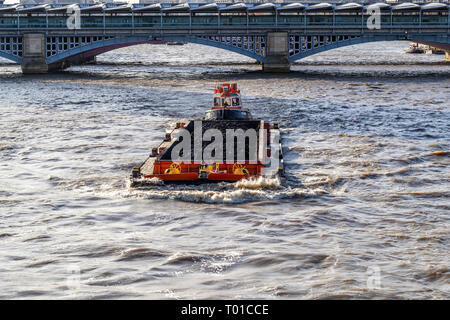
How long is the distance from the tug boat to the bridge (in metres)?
54.2

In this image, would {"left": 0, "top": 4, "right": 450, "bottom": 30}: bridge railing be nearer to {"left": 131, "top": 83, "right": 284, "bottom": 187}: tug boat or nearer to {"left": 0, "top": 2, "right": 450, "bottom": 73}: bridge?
{"left": 0, "top": 2, "right": 450, "bottom": 73}: bridge

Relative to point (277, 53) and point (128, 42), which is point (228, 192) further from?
point (128, 42)

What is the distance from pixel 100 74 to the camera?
9794 cm

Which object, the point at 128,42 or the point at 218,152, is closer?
the point at 218,152

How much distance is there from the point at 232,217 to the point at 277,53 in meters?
73.1

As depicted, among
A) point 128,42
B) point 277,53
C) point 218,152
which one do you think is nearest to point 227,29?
point 277,53

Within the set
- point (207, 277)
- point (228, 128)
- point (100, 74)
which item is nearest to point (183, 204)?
point (207, 277)

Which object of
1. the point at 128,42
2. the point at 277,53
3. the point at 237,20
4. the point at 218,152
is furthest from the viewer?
the point at 237,20

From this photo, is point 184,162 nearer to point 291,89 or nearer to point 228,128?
point 228,128

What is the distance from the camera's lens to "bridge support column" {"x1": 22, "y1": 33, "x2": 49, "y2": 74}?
98500 mm

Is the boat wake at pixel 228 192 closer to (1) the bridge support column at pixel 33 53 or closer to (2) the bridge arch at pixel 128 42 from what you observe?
(2) the bridge arch at pixel 128 42

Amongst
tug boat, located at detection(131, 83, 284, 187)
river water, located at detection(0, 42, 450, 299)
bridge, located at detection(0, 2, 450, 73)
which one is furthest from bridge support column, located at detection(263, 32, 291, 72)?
tug boat, located at detection(131, 83, 284, 187)

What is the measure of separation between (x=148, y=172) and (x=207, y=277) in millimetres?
11640

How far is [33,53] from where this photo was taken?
Result: 9906 centimetres
